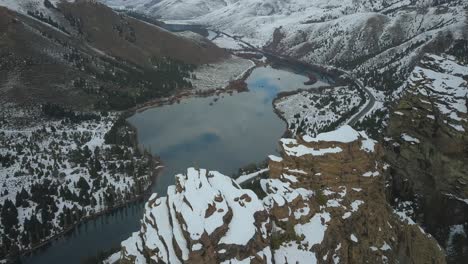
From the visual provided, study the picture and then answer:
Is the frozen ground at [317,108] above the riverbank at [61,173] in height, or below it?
below

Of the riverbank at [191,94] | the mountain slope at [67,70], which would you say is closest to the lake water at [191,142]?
the riverbank at [191,94]

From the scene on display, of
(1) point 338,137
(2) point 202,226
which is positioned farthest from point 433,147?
(2) point 202,226

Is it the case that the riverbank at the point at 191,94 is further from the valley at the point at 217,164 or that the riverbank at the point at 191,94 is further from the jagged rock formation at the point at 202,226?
the jagged rock formation at the point at 202,226

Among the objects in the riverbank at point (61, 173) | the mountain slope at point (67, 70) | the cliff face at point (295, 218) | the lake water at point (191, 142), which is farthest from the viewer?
the mountain slope at point (67, 70)

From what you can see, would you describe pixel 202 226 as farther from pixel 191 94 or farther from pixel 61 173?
pixel 191 94

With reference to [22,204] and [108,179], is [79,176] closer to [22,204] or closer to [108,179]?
[108,179]

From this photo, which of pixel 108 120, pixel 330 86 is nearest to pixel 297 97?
pixel 330 86
